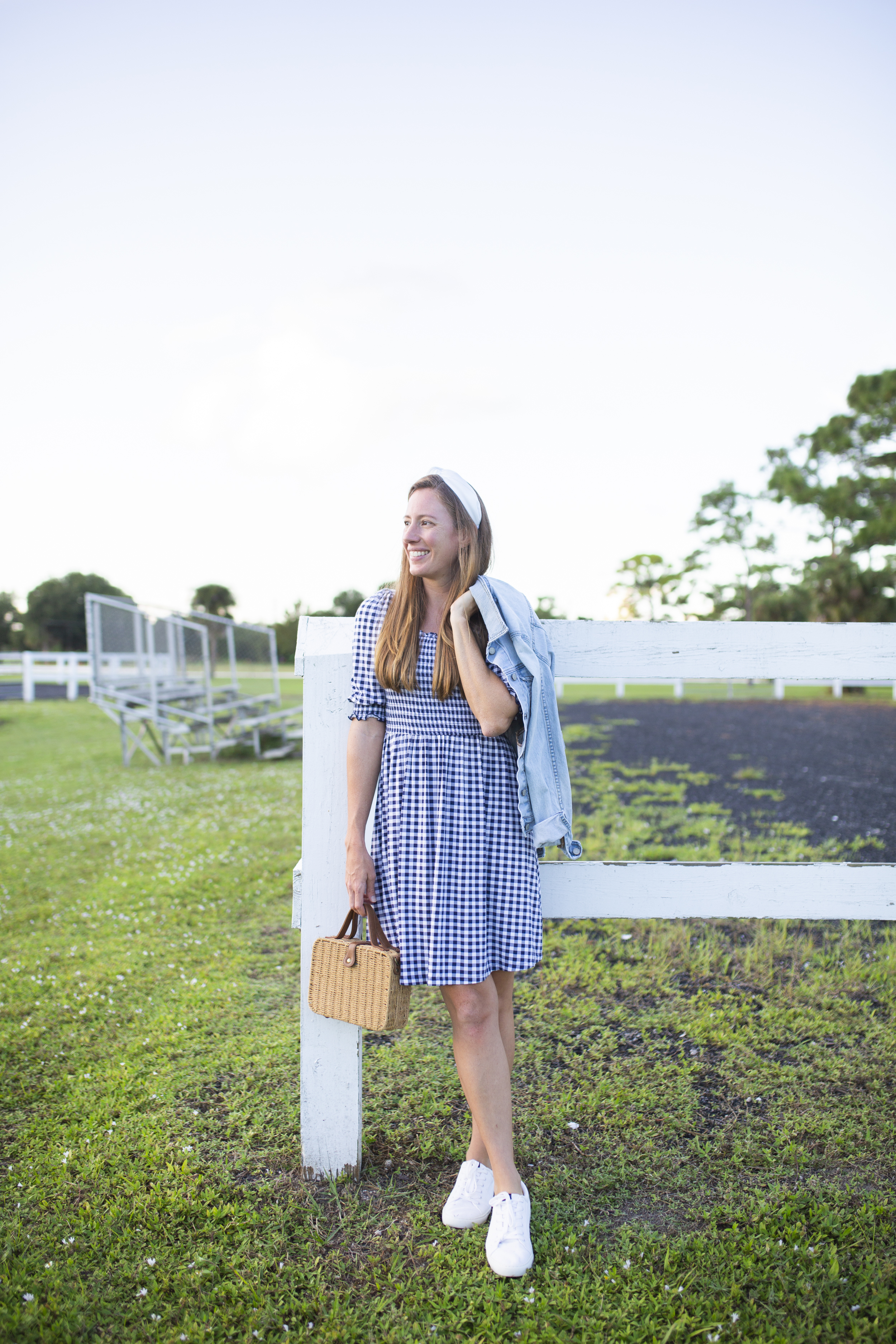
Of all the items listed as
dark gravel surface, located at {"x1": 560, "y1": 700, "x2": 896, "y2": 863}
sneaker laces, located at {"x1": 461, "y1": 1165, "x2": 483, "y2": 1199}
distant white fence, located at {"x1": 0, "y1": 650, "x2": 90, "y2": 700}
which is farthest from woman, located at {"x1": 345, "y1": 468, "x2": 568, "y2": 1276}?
distant white fence, located at {"x1": 0, "y1": 650, "x2": 90, "y2": 700}

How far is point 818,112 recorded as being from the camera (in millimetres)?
7973

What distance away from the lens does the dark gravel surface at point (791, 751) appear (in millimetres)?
5734

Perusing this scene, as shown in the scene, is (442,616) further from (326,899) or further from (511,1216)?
(511,1216)

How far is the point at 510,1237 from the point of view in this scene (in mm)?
1684

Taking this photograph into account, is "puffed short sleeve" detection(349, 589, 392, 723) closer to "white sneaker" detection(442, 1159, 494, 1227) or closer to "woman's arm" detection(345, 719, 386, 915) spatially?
"woman's arm" detection(345, 719, 386, 915)

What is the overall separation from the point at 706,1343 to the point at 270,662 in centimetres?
1207

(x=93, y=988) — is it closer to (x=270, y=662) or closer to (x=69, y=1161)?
(x=69, y=1161)

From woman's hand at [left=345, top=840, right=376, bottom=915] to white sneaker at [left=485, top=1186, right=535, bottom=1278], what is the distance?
0.72 meters

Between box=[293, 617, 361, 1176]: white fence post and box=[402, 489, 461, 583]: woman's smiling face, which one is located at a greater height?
box=[402, 489, 461, 583]: woman's smiling face

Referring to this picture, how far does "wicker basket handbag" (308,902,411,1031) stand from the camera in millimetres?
1742

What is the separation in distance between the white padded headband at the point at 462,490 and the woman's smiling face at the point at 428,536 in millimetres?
49

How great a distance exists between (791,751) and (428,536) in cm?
874

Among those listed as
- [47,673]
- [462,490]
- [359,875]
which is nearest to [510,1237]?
[359,875]

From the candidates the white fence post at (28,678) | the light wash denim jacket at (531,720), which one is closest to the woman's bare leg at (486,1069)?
the light wash denim jacket at (531,720)
